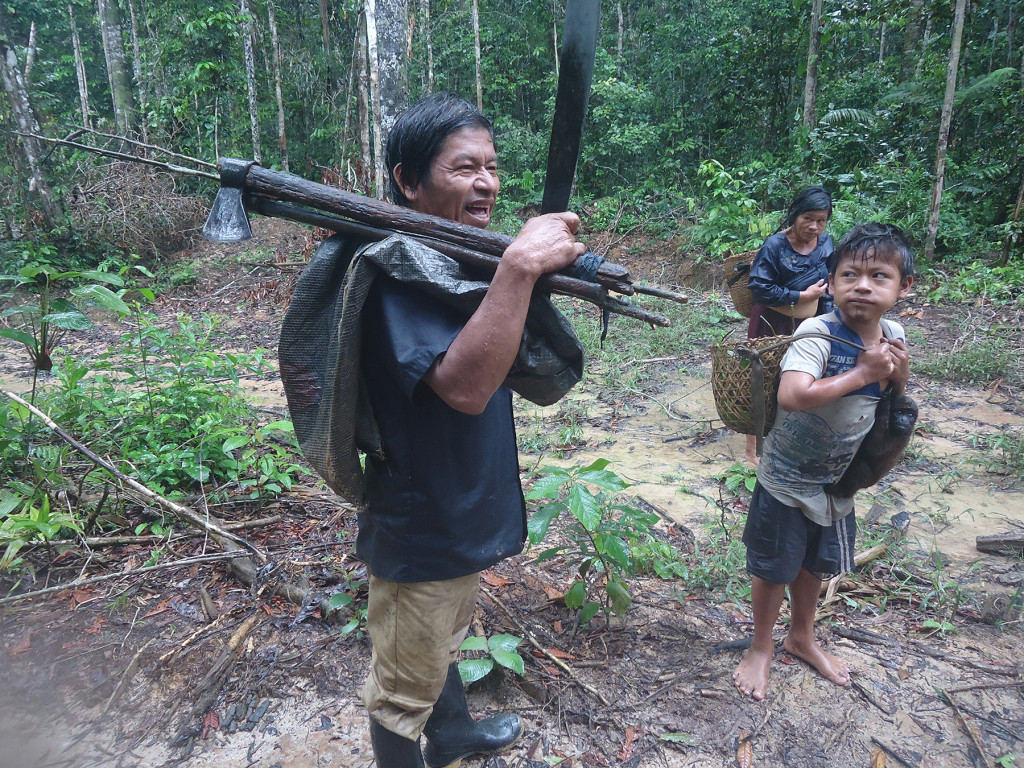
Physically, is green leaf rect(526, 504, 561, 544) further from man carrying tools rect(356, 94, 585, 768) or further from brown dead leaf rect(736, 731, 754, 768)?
brown dead leaf rect(736, 731, 754, 768)

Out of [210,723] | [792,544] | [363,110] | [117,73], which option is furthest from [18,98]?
[792,544]

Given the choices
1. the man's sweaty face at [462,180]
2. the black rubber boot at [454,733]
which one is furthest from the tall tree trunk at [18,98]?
the black rubber boot at [454,733]

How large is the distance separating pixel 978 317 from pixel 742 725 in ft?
20.9

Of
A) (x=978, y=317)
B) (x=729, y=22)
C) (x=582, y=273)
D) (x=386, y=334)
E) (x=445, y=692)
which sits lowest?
(x=445, y=692)

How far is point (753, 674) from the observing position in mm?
2303

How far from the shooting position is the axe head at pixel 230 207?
1402mm

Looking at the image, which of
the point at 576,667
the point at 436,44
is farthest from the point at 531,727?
the point at 436,44

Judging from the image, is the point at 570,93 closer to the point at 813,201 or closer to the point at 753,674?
the point at 753,674

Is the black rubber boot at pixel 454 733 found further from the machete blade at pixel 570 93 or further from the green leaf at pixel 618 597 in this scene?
the machete blade at pixel 570 93

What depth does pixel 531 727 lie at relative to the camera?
7.11ft

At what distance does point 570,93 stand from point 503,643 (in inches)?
72.5

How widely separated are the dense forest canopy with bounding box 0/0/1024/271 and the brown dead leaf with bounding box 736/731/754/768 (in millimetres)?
6599

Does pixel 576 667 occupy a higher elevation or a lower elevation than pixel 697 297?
lower

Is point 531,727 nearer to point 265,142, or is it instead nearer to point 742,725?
point 742,725
